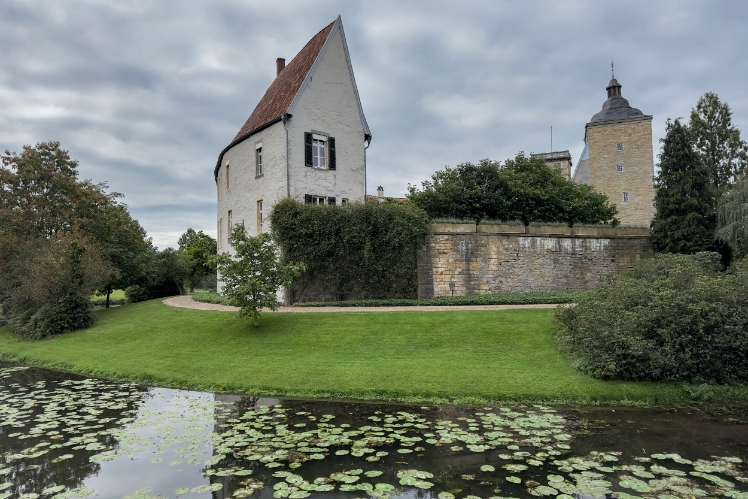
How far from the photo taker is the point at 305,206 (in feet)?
63.0

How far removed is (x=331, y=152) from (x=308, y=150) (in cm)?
122

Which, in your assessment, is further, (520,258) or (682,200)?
(682,200)

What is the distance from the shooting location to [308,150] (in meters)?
21.5

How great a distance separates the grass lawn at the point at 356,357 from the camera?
935 centimetres

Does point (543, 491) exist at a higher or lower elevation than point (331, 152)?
lower

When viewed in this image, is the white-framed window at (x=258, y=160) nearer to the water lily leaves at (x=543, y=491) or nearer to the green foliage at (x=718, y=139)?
the water lily leaves at (x=543, y=491)

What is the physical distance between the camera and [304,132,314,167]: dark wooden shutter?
21375mm

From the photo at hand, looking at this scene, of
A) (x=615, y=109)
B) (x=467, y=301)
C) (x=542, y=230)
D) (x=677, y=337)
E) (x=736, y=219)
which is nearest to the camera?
(x=677, y=337)

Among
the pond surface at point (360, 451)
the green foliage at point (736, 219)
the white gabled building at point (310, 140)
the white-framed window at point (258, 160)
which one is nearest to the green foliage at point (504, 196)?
the white gabled building at point (310, 140)

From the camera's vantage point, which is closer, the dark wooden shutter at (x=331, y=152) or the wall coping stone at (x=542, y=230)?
the wall coping stone at (x=542, y=230)

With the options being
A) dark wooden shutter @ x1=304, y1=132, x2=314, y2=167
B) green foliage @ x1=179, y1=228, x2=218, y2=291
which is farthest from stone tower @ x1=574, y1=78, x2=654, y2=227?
green foliage @ x1=179, y1=228, x2=218, y2=291

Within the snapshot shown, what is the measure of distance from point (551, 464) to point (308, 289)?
15017mm

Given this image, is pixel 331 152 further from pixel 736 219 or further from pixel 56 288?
pixel 736 219

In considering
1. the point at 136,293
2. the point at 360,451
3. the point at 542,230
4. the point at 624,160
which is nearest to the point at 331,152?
the point at 542,230
